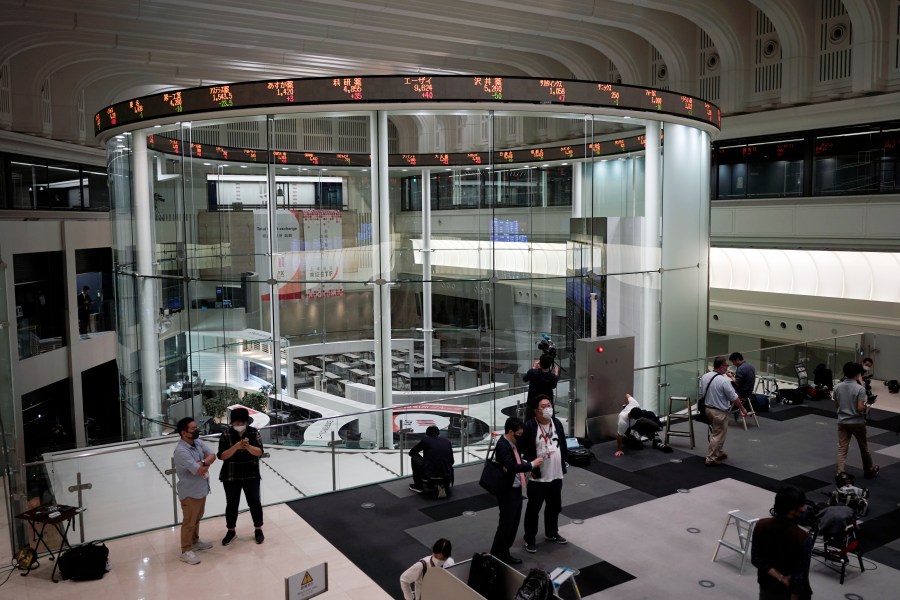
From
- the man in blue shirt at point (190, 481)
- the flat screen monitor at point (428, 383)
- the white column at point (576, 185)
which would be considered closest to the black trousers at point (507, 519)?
the man in blue shirt at point (190, 481)

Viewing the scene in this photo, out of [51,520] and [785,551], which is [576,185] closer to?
[785,551]

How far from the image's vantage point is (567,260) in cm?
1430

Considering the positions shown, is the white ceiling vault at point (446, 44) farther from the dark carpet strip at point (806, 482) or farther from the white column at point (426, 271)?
the dark carpet strip at point (806, 482)

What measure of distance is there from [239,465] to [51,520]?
1.88m

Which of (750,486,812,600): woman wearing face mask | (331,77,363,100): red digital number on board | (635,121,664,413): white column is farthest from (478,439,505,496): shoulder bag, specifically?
(635,121,664,413): white column

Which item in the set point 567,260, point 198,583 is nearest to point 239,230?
point 567,260

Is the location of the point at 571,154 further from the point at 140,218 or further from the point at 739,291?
the point at 739,291

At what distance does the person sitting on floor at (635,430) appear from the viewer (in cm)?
1152

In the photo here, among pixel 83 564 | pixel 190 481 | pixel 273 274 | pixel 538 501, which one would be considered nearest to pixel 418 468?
pixel 538 501

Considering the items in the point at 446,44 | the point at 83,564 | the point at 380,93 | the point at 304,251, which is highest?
the point at 446,44

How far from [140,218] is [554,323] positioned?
8.05 meters

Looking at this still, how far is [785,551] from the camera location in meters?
5.65

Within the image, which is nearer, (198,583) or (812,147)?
(198,583)

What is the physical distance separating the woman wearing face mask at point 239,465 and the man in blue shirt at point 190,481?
202 mm
